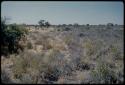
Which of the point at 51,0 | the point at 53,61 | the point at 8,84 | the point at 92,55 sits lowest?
the point at 92,55

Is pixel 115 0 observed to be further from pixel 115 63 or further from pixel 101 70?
pixel 115 63

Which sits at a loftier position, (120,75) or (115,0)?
(115,0)

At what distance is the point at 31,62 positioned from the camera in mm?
9086

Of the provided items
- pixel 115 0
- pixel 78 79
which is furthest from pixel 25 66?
pixel 115 0

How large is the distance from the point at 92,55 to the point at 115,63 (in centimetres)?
206

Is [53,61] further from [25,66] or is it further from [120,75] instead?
[120,75]

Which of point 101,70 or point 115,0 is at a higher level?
point 115,0

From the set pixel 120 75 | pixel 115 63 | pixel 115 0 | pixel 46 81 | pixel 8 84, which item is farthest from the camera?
pixel 115 63

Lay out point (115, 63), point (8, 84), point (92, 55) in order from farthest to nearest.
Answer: point (92, 55)
point (115, 63)
point (8, 84)

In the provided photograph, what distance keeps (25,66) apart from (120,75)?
3179mm

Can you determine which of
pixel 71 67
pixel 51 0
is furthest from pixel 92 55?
pixel 51 0

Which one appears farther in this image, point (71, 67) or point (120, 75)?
point (71, 67)

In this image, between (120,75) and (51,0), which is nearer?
(51,0)

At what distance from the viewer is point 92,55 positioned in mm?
12867
